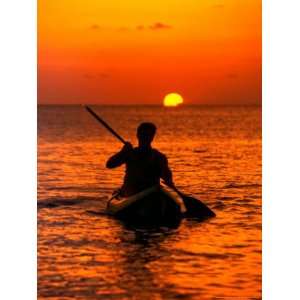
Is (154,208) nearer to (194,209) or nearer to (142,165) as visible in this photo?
(142,165)

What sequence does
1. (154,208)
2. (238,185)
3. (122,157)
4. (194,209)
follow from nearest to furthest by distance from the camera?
(154,208), (122,157), (194,209), (238,185)

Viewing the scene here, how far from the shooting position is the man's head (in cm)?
636

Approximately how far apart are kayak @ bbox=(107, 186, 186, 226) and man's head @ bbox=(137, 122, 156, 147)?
0.41 meters

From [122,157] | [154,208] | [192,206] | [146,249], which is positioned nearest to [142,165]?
[122,157]

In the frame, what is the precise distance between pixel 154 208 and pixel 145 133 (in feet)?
2.04

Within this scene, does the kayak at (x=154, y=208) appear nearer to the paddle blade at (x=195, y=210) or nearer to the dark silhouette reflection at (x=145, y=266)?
the dark silhouette reflection at (x=145, y=266)

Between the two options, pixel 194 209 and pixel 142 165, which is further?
pixel 194 209

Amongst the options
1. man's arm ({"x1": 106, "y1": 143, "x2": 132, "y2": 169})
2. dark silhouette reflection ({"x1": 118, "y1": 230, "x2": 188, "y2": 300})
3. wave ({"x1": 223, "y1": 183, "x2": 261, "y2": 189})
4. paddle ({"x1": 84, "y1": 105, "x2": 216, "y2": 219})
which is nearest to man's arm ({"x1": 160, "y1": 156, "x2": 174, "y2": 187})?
paddle ({"x1": 84, "y1": 105, "x2": 216, "y2": 219})

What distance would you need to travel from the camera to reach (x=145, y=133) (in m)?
6.41

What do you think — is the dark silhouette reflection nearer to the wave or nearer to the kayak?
the kayak

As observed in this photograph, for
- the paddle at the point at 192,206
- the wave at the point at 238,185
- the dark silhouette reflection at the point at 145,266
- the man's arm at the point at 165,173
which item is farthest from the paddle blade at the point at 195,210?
the wave at the point at 238,185
